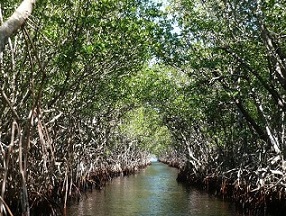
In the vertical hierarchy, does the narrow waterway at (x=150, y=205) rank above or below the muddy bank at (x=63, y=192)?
below

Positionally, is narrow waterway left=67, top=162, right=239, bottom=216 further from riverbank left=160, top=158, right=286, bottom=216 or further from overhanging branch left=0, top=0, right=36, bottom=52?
overhanging branch left=0, top=0, right=36, bottom=52

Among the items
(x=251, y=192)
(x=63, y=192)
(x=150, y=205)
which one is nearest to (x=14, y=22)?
(x=251, y=192)

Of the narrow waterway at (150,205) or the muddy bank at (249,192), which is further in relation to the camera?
the narrow waterway at (150,205)

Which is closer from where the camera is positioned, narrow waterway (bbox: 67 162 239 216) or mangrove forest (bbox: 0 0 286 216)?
mangrove forest (bbox: 0 0 286 216)

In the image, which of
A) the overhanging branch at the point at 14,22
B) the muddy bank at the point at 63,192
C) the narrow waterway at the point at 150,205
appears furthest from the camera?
the narrow waterway at the point at 150,205

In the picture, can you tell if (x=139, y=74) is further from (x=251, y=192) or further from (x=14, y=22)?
(x=14, y=22)

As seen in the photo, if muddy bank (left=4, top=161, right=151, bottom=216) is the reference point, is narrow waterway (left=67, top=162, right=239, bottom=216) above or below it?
below

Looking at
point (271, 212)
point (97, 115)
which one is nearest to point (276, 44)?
point (271, 212)

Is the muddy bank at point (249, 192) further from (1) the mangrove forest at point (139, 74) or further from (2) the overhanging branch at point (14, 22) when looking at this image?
(2) the overhanging branch at point (14, 22)

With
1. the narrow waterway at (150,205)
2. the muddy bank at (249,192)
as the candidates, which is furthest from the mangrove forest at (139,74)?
the narrow waterway at (150,205)

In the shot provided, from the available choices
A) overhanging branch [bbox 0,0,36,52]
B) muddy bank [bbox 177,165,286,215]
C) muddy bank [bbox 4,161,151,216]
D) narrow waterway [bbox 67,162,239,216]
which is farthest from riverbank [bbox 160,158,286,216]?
overhanging branch [bbox 0,0,36,52]

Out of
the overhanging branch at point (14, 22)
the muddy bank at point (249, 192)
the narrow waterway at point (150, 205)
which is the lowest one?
the narrow waterway at point (150, 205)

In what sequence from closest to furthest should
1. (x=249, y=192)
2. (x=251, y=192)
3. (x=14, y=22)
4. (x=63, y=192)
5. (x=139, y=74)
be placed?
(x=14, y=22)
(x=251, y=192)
(x=249, y=192)
(x=63, y=192)
(x=139, y=74)

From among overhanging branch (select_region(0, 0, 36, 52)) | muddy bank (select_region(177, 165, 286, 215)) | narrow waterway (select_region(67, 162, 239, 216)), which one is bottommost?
narrow waterway (select_region(67, 162, 239, 216))
